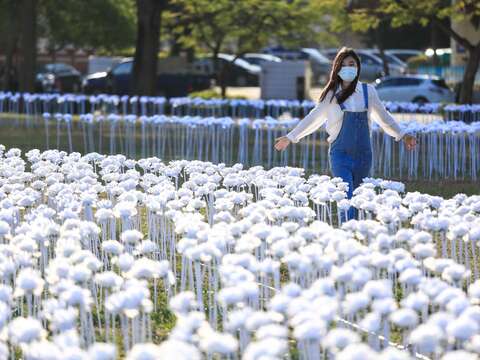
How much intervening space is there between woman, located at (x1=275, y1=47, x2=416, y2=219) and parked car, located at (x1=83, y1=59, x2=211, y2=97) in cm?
3020

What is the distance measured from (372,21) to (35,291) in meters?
28.6

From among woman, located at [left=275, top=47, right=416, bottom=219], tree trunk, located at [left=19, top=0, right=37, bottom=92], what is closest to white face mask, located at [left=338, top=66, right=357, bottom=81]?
woman, located at [left=275, top=47, right=416, bottom=219]

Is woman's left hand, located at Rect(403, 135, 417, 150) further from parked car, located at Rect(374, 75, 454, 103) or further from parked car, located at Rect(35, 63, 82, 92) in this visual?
parked car, located at Rect(35, 63, 82, 92)

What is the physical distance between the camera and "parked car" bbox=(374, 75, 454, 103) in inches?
1553

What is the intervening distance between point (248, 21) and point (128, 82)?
15.5 feet

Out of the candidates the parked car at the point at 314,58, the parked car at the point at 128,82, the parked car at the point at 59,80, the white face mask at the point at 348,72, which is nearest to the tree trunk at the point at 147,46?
the parked car at the point at 128,82

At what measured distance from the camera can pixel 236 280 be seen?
23.5 feet

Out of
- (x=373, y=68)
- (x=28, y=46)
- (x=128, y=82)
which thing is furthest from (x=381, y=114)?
(x=373, y=68)

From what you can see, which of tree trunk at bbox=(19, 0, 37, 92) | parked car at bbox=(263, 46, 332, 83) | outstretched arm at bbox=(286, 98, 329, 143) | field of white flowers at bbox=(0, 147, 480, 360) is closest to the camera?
field of white flowers at bbox=(0, 147, 480, 360)

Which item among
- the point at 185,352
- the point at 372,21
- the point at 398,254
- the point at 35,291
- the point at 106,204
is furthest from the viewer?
the point at 372,21

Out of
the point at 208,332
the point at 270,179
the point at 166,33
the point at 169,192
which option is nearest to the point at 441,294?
the point at 208,332

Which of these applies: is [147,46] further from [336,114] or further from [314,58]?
[314,58]

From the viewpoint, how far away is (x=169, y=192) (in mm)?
11047

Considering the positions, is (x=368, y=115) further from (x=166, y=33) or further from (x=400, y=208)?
(x=166, y=33)
